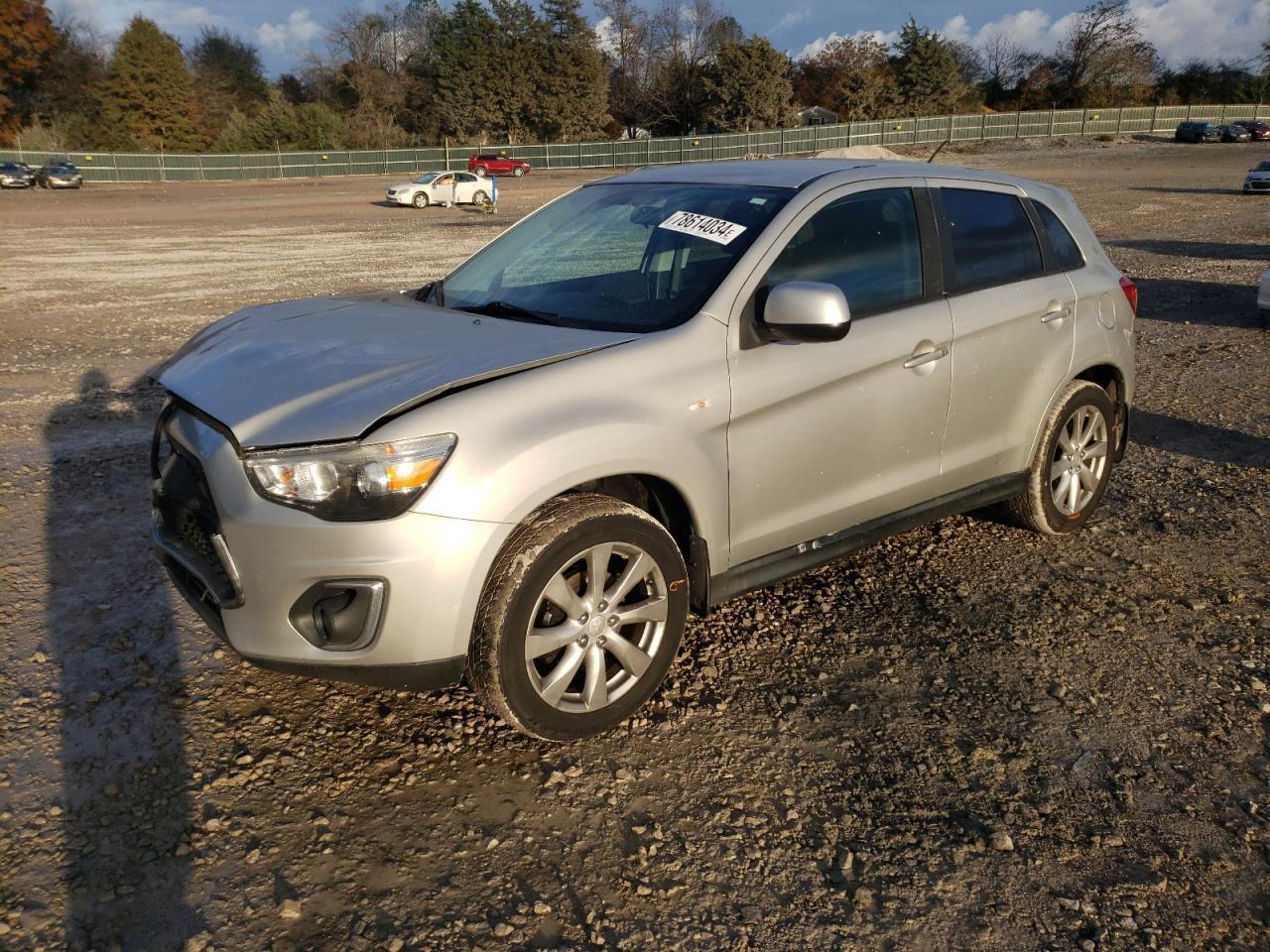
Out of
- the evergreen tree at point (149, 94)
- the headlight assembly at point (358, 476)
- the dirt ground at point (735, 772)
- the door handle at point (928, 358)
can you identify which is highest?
the evergreen tree at point (149, 94)

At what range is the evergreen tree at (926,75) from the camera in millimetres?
80681

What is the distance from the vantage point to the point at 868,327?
3883mm

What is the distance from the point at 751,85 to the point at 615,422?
255 ft

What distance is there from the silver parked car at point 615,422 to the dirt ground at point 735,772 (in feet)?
1.25

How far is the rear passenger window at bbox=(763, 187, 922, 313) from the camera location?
3.77m

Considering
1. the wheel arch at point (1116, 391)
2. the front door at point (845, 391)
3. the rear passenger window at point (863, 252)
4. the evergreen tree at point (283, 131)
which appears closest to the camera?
the front door at point (845, 391)

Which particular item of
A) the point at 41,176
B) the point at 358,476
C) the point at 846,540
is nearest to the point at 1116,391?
the point at 846,540

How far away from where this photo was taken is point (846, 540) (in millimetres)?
3941

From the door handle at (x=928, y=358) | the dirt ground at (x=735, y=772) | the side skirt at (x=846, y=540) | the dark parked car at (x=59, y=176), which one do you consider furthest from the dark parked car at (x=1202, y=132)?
the door handle at (x=928, y=358)

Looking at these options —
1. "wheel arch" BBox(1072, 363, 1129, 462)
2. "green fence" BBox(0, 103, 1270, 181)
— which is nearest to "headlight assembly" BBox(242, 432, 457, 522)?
"wheel arch" BBox(1072, 363, 1129, 462)

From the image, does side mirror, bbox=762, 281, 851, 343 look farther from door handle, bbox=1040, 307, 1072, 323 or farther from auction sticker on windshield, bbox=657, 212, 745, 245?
door handle, bbox=1040, 307, 1072, 323

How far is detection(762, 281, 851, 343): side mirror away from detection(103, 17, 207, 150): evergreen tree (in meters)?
75.0

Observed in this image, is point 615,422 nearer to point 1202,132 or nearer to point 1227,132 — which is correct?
point 1202,132

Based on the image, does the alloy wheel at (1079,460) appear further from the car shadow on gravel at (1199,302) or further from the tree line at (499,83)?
the tree line at (499,83)
